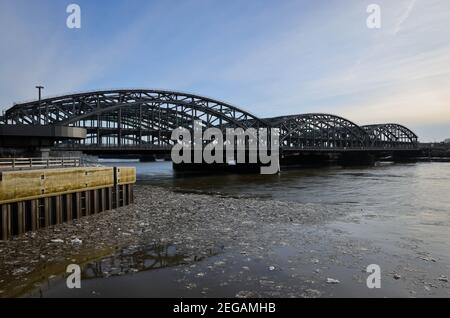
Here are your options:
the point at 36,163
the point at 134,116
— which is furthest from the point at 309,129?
the point at 36,163

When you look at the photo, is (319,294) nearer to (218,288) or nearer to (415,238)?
(218,288)

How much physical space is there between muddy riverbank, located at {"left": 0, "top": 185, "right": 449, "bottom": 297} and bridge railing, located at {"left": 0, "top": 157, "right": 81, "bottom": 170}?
5362 mm

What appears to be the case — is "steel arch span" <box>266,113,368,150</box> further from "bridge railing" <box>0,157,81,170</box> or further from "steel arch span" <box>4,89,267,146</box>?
"bridge railing" <box>0,157,81,170</box>

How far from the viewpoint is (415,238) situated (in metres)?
21.0

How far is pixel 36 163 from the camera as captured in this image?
28.5 metres

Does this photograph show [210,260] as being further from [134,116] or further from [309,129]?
[309,129]

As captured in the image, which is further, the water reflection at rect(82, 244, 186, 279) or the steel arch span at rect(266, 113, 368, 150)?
the steel arch span at rect(266, 113, 368, 150)

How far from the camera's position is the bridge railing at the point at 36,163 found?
2459 centimetres

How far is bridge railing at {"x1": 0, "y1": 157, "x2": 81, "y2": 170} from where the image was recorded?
2459cm

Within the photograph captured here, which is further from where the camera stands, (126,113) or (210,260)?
(126,113)

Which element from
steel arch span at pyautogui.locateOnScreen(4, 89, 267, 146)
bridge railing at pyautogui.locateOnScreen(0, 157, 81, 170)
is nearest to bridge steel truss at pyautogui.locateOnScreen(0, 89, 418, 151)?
steel arch span at pyautogui.locateOnScreen(4, 89, 267, 146)

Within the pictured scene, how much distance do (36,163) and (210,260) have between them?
61.2 ft

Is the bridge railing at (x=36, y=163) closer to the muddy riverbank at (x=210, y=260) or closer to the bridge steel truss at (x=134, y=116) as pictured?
the muddy riverbank at (x=210, y=260)

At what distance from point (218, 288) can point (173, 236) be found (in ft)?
26.5
